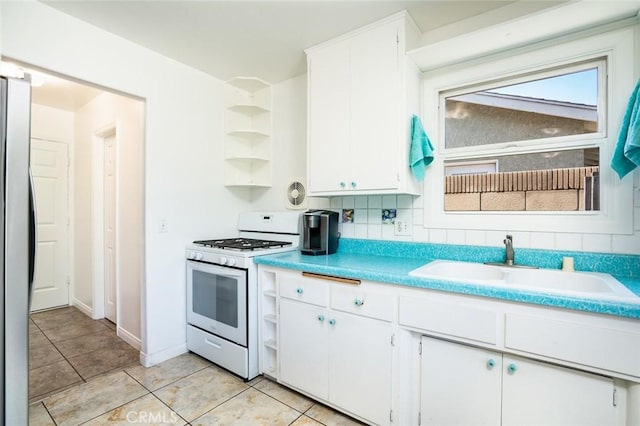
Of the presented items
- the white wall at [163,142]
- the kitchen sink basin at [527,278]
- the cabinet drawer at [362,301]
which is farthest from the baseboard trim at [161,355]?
the kitchen sink basin at [527,278]

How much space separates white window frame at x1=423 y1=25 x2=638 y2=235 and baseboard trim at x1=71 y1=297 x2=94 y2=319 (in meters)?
3.86

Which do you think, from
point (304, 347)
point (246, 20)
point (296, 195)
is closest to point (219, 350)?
point (304, 347)

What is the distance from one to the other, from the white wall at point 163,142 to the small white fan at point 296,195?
60 cm

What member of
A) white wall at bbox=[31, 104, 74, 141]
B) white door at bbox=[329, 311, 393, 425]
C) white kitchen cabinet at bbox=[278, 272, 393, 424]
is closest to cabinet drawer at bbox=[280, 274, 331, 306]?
white kitchen cabinet at bbox=[278, 272, 393, 424]

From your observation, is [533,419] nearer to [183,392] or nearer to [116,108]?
[183,392]

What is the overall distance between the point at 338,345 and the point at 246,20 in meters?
2.11

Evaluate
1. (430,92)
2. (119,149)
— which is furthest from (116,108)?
(430,92)

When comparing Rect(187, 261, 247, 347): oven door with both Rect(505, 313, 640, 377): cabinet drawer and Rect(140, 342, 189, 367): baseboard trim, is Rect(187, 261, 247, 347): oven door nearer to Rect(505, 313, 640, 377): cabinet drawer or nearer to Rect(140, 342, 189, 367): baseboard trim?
Rect(140, 342, 189, 367): baseboard trim

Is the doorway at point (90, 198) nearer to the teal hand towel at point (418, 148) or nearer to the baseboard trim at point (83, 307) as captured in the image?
the baseboard trim at point (83, 307)

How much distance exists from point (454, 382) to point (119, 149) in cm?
327

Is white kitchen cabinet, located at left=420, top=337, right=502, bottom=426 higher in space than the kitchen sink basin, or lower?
lower

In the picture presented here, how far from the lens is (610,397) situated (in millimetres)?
1162

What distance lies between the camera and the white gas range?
2141mm

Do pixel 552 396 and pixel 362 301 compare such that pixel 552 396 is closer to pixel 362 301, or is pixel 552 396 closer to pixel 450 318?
pixel 450 318
